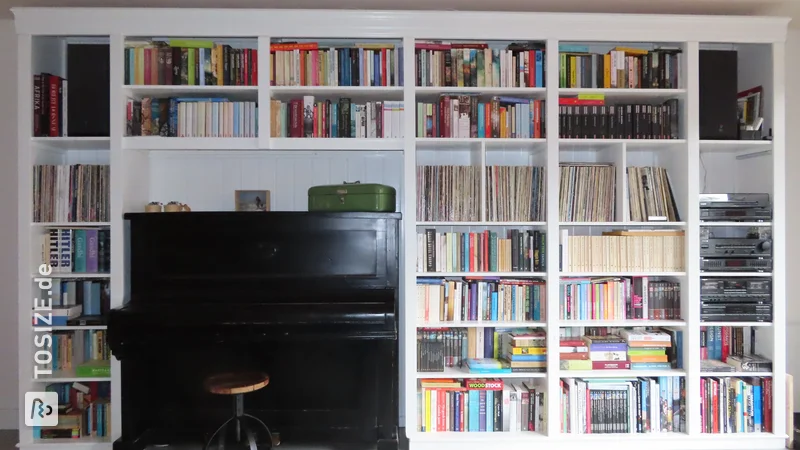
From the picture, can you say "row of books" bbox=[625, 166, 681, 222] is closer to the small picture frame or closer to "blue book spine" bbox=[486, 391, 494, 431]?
"blue book spine" bbox=[486, 391, 494, 431]

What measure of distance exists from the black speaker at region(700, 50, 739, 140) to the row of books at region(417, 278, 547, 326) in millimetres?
1294

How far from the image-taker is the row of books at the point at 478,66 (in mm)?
Answer: 3021

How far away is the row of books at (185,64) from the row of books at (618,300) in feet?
6.89

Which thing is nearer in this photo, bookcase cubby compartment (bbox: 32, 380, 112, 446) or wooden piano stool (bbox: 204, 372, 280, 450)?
wooden piano stool (bbox: 204, 372, 280, 450)

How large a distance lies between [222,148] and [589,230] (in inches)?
85.8

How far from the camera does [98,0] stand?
297 centimetres

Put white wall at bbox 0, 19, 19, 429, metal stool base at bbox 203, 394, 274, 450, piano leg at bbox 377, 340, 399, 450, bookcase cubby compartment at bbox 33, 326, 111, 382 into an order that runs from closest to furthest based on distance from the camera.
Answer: metal stool base at bbox 203, 394, 274, 450
piano leg at bbox 377, 340, 399, 450
bookcase cubby compartment at bbox 33, 326, 111, 382
white wall at bbox 0, 19, 19, 429

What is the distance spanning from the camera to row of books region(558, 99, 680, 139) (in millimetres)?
3039

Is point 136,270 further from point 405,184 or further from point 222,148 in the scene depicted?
point 405,184

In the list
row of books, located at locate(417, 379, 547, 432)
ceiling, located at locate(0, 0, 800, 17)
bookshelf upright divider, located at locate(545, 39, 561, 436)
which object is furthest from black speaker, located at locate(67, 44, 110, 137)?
bookshelf upright divider, located at locate(545, 39, 561, 436)

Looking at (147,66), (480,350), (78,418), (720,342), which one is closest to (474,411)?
(480,350)

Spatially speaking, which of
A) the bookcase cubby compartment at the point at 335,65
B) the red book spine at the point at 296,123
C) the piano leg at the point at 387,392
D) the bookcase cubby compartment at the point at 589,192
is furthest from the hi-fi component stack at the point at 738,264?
the red book spine at the point at 296,123

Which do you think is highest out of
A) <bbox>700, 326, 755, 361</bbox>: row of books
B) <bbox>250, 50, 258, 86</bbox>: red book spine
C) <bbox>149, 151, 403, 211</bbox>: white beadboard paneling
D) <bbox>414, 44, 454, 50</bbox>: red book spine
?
<bbox>414, 44, 454, 50</bbox>: red book spine

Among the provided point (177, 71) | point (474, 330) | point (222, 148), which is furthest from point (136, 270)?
point (474, 330)
